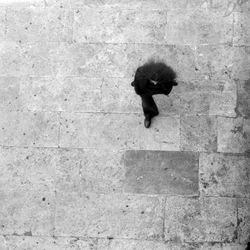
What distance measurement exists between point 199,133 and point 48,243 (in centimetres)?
240

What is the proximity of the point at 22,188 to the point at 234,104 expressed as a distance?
9.69ft

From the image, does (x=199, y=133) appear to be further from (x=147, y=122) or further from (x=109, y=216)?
(x=109, y=216)

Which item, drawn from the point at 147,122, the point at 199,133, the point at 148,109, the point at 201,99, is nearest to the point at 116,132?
the point at 147,122

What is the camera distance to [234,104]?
6094mm

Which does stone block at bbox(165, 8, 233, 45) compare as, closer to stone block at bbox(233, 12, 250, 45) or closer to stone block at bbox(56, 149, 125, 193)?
stone block at bbox(233, 12, 250, 45)

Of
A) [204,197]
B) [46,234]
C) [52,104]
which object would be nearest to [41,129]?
[52,104]

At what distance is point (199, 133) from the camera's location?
606 cm

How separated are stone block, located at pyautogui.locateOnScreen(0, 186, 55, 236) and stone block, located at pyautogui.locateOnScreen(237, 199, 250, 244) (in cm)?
238

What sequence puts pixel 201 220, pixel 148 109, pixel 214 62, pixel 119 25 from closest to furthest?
1. pixel 148 109
2. pixel 201 220
3. pixel 214 62
4. pixel 119 25

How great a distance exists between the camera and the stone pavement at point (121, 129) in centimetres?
599

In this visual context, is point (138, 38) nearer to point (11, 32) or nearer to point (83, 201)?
point (11, 32)

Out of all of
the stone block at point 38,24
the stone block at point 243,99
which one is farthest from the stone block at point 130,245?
the stone block at point 38,24

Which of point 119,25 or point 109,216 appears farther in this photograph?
point 119,25

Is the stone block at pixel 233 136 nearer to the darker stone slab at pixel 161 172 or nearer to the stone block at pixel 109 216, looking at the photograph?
the darker stone slab at pixel 161 172
